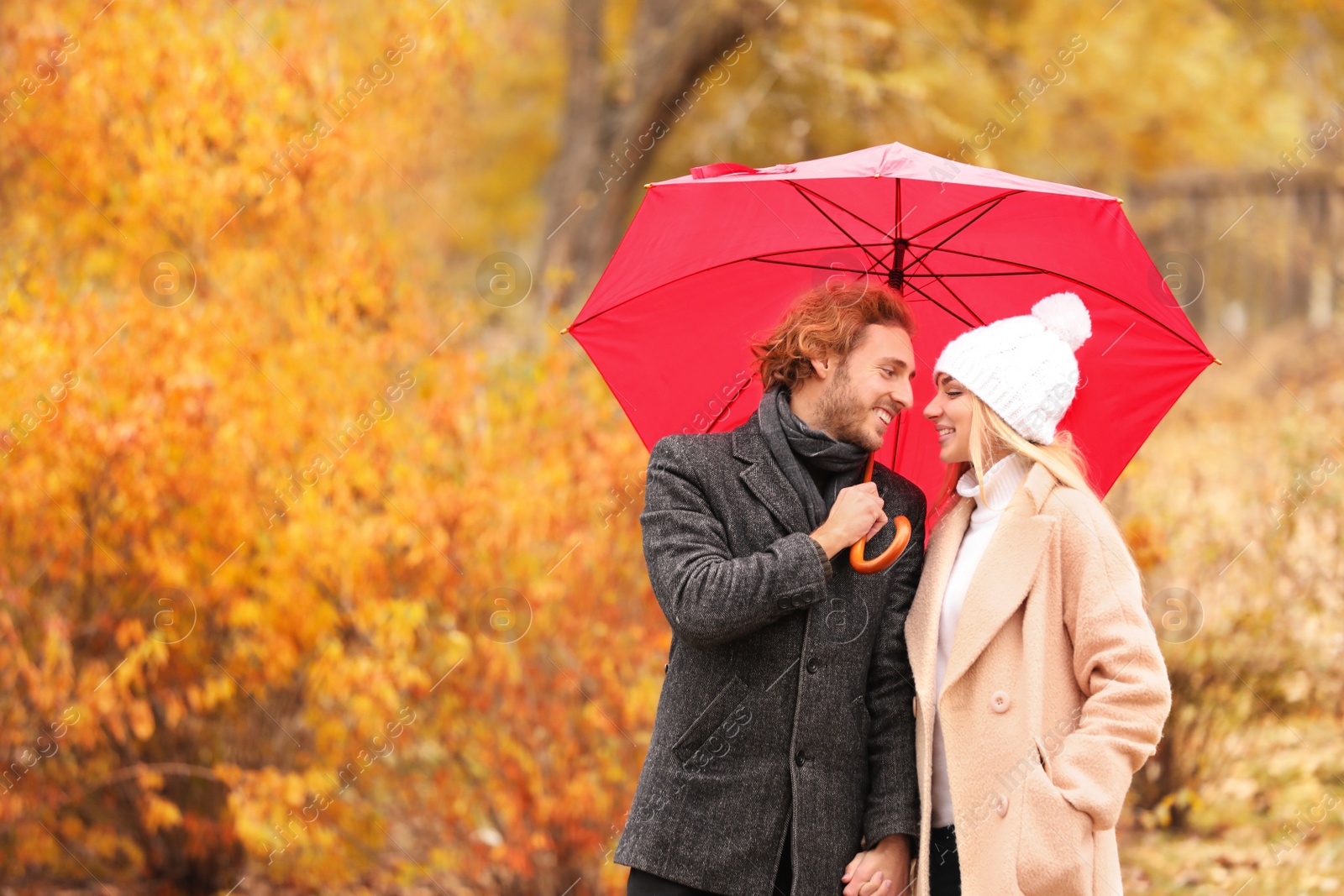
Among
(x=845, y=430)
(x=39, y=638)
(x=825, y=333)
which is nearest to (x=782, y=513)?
(x=845, y=430)

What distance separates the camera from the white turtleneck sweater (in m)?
2.41

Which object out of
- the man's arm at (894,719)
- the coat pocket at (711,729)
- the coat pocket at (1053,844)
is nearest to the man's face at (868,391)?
the man's arm at (894,719)

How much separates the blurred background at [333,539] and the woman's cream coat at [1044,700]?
245cm

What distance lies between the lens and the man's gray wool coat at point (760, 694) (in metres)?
2.33

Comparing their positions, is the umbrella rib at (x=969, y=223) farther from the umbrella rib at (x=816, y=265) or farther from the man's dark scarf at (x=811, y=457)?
the man's dark scarf at (x=811, y=457)

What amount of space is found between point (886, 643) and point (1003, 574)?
0.31 metres

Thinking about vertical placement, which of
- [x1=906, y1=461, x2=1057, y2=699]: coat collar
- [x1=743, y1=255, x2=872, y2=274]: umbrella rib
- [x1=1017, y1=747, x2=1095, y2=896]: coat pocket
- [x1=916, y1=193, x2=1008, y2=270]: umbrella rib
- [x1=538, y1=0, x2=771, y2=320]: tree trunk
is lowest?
[x1=1017, y1=747, x2=1095, y2=896]: coat pocket

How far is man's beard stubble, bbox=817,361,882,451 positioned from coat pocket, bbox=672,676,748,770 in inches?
22.1

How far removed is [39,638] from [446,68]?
3420mm

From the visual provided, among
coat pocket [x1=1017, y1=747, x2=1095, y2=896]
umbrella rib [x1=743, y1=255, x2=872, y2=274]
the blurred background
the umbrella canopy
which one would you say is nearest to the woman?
coat pocket [x1=1017, y1=747, x2=1095, y2=896]

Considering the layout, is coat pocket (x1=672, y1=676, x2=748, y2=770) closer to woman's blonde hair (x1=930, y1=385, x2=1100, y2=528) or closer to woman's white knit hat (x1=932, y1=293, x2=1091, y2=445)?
woman's blonde hair (x1=930, y1=385, x2=1100, y2=528)

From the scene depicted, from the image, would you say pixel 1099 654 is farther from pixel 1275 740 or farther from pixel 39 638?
pixel 39 638

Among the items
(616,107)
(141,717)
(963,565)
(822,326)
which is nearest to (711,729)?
(963,565)

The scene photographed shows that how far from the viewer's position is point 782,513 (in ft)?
8.14
